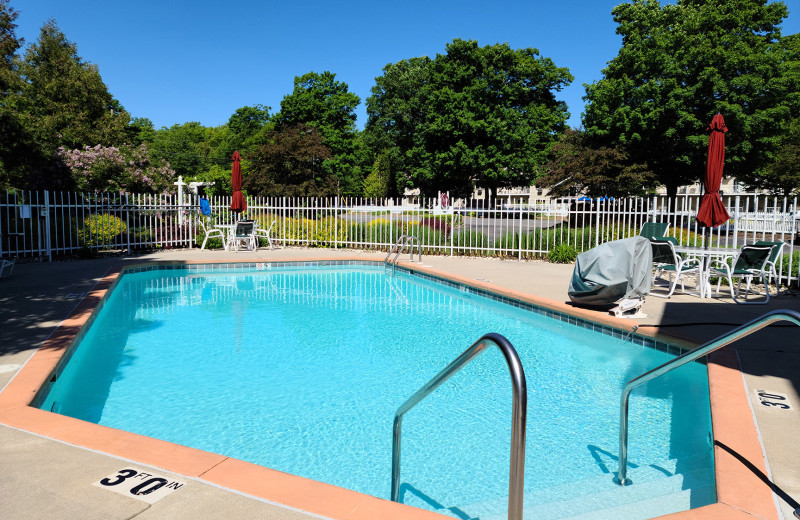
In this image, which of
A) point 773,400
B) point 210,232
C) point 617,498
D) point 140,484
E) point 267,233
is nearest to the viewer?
point 140,484

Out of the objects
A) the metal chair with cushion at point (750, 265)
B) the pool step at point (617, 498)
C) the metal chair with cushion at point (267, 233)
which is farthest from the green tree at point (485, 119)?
the pool step at point (617, 498)

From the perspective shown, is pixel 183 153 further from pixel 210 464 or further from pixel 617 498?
pixel 617 498

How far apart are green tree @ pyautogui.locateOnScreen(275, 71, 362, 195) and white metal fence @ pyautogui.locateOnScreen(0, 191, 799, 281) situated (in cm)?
→ 2778

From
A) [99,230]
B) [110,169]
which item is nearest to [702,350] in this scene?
[99,230]

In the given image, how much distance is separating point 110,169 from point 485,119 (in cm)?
2504

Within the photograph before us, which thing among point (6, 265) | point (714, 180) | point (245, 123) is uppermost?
point (245, 123)

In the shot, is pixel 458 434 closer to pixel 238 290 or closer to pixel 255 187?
pixel 238 290

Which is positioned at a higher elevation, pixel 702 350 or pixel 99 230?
pixel 99 230

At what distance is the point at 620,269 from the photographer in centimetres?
662

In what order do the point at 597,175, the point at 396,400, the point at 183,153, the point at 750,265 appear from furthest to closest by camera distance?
the point at 183,153, the point at 597,175, the point at 750,265, the point at 396,400

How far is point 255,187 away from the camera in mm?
27141

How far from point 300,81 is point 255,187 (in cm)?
2347

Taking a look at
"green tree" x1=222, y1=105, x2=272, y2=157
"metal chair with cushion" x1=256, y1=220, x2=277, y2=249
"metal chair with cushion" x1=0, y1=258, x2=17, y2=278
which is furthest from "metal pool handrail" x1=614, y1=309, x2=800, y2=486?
"green tree" x1=222, y1=105, x2=272, y2=157

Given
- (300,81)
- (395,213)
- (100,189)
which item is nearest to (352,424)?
(395,213)
